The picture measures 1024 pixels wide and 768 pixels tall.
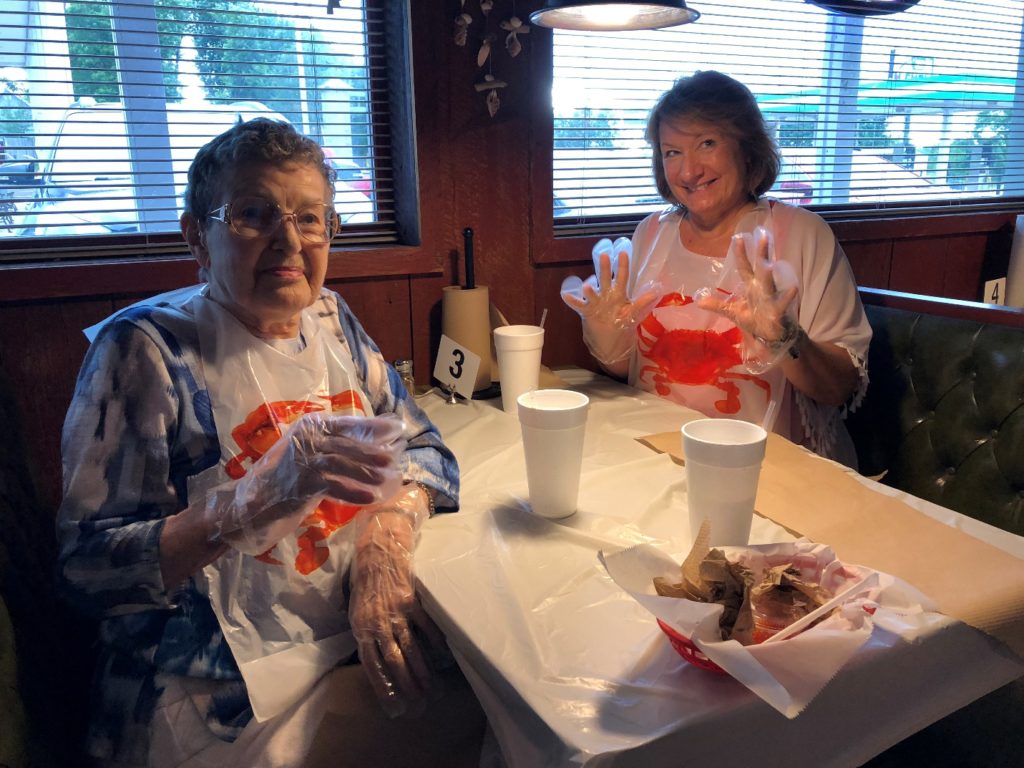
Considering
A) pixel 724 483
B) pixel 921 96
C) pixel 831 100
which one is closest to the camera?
pixel 724 483

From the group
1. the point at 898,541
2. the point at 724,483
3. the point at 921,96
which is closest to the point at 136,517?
the point at 724,483

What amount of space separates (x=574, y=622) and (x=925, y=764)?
32.6 inches

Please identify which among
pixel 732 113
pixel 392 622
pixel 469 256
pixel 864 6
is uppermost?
pixel 864 6

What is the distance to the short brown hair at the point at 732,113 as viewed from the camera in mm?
1854

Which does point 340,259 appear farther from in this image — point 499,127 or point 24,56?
point 24,56

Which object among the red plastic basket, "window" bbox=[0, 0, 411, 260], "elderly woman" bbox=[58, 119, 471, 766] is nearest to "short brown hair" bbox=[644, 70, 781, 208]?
"window" bbox=[0, 0, 411, 260]

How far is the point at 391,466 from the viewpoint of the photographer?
1031 millimetres

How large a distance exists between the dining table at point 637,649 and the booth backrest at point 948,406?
2.04 feet

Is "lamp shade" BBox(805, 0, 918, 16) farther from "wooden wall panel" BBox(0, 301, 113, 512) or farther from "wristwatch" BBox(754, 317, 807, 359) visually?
"wooden wall panel" BBox(0, 301, 113, 512)

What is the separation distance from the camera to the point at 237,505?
1.02 metres

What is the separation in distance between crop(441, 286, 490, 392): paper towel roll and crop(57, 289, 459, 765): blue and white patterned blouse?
0.96m

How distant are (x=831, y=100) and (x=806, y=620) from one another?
8.82 ft

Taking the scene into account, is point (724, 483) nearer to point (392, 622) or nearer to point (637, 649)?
point (637, 649)

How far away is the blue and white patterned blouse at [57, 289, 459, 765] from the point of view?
41.1 inches
